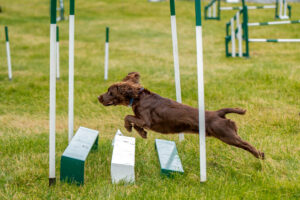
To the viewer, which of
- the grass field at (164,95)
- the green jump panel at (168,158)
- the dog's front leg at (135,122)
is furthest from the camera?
the dog's front leg at (135,122)

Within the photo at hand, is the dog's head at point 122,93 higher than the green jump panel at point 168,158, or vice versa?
the dog's head at point 122,93

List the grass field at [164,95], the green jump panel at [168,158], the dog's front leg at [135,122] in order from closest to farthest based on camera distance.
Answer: the grass field at [164,95], the green jump panel at [168,158], the dog's front leg at [135,122]

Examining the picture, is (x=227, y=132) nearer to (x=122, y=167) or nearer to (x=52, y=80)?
(x=122, y=167)

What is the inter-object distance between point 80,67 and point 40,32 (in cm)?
792

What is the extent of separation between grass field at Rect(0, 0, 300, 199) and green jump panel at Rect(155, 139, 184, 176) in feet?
0.26

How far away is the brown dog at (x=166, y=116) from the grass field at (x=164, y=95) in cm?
40

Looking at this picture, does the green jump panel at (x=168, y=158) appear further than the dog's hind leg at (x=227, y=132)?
Yes

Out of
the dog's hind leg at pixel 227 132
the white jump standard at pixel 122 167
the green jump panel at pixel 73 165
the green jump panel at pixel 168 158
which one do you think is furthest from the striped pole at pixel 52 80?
the dog's hind leg at pixel 227 132

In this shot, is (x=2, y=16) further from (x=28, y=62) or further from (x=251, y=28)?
(x=251, y=28)

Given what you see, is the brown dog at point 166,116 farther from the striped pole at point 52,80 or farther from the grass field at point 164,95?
the striped pole at point 52,80

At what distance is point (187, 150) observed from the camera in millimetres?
4055

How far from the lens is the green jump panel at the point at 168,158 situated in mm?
3316

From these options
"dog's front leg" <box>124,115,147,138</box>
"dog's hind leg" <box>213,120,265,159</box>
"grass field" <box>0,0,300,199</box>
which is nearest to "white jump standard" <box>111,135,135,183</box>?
"grass field" <box>0,0,300,199</box>

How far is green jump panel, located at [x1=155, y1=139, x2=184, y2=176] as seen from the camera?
3.32 meters
